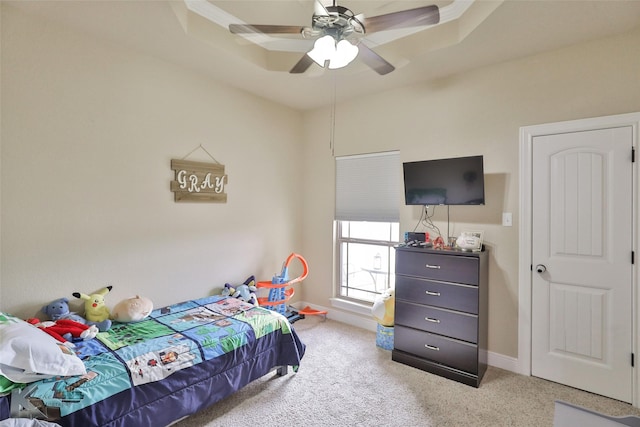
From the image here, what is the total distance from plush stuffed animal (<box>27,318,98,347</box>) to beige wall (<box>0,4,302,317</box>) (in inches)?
9.8

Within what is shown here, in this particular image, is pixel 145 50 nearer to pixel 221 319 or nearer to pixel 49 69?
pixel 49 69

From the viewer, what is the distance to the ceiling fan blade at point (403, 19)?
162cm

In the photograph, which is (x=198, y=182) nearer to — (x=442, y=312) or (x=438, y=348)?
(x=442, y=312)

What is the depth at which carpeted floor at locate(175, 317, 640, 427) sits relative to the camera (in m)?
2.08

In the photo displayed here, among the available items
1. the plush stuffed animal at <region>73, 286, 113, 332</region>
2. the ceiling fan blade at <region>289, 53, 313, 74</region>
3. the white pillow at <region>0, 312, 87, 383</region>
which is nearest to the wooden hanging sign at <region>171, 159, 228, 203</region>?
the plush stuffed animal at <region>73, 286, 113, 332</region>

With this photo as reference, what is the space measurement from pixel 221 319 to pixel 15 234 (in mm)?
1485

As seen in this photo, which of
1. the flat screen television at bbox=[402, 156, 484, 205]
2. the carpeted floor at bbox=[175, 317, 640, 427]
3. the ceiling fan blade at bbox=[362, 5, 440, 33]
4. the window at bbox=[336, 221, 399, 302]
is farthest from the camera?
the window at bbox=[336, 221, 399, 302]

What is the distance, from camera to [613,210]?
229cm

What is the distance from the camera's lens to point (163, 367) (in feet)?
6.13

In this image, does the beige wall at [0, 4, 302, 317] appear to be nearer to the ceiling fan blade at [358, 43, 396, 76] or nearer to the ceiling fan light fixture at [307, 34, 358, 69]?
the ceiling fan light fixture at [307, 34, 358, 69]

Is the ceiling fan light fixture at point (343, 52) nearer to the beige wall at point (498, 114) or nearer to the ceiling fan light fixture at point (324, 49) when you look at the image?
the ceiling fan light fixture at point (324, 49)

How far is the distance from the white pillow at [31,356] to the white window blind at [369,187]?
2.80 m

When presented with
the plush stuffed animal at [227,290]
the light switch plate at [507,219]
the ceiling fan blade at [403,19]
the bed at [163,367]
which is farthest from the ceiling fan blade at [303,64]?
the plush stuffed animal at [227,290]

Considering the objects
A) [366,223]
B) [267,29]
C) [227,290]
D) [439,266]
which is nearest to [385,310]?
[439,266]
